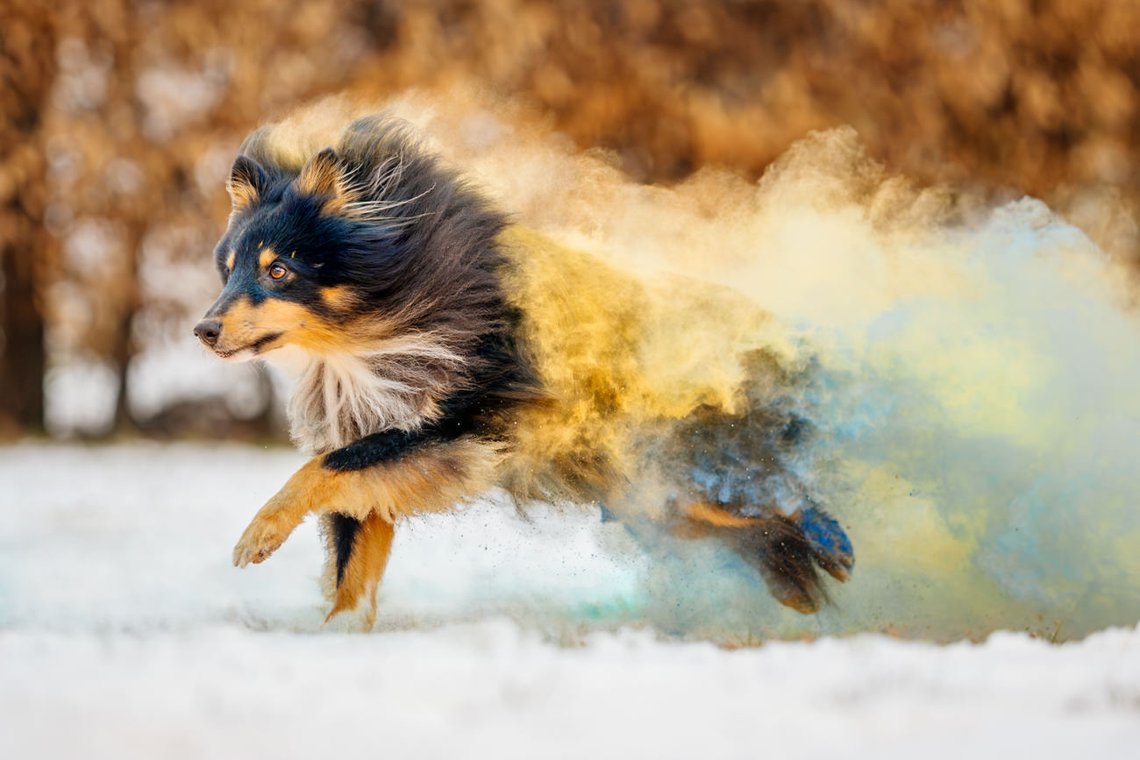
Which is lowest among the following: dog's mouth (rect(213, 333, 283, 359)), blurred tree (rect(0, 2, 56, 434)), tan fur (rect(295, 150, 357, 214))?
blurred tree (rect(0, 2, 56, 434))

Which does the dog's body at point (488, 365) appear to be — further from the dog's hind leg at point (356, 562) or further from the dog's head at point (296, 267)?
the dog's hind leg at point (356, 562)

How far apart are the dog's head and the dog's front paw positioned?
0.50 metres

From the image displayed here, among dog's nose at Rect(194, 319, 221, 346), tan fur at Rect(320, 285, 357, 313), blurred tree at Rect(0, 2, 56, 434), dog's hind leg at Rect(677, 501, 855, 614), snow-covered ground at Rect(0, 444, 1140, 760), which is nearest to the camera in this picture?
snow-covered ground at Rect(0, 444, 1140, 760)

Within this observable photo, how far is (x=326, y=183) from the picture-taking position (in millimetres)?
3834

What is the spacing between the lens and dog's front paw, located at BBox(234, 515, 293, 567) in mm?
3623

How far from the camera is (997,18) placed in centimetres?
1070

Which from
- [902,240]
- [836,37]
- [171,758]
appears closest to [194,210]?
[836,37]

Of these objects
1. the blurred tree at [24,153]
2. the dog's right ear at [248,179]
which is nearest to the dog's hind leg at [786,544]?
the dog's right ear at [248,179]

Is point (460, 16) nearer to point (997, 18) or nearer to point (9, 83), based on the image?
point (9, 83)

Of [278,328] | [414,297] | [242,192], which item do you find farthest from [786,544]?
[242,192]

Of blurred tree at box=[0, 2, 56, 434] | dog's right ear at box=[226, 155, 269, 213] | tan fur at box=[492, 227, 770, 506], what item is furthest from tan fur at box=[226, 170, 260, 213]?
blurred tree at box=[0, 2, 56, 434]

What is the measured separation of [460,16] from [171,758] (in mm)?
9671

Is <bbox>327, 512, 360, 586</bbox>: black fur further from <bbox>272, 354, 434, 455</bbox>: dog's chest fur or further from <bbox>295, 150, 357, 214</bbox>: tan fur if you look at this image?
<bbox>295, 150, 357, 214</bbox>: tan fur

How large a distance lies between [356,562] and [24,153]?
7.83 metres
